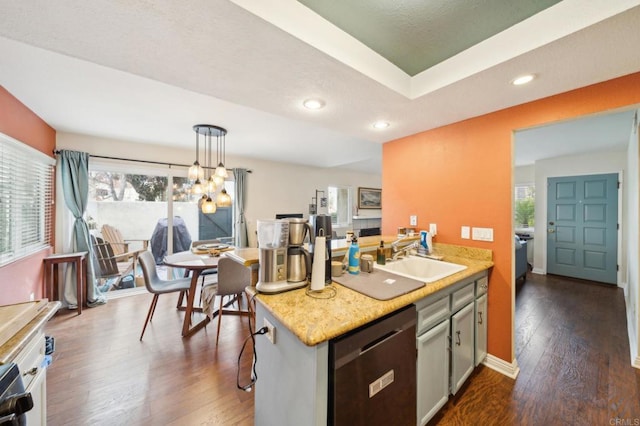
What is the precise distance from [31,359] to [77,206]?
10.4ft

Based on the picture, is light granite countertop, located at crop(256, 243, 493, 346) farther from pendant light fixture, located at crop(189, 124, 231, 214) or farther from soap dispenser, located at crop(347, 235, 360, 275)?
pendant light fixture, located at crop(189, 124, 231, 214)

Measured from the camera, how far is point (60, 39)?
3.77 ft

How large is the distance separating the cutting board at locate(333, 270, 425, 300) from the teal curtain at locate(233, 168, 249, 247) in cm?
335

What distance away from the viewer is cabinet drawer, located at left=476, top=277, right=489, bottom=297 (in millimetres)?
1886

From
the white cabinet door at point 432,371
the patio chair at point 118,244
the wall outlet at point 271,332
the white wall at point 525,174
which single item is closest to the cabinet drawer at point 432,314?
the white cabinet door at point 432,371

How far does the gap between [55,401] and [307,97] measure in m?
2.79

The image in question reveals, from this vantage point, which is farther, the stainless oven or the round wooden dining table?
the round wooden dining table

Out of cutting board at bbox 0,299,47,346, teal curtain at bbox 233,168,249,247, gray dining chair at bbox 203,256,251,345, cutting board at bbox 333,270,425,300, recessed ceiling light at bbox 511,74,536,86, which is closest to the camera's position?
cutting board at bbox 0,299,47,346

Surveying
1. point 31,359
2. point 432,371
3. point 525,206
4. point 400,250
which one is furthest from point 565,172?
point 31,359

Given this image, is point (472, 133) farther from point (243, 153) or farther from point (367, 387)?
point (243, 153)

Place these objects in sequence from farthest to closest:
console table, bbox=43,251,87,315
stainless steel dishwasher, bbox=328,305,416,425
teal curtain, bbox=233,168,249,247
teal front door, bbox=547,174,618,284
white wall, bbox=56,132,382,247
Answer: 1. teal curtain, bbox=233,168,249,247
2. teal front door, bbox=547,174,618,284
3. white wall, bbox=56,132,382,247
4. console table, bbox=43,251,87,315
5. stainless steel dishwasher, bbox=328,305,416,425

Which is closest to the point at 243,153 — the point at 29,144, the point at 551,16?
the point at 29,144

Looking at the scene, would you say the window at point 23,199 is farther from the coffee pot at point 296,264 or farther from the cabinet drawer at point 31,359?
the coffee pot at point 296,264

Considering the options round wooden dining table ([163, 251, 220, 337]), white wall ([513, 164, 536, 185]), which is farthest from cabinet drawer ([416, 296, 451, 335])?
white wall ([513, 164, 536, 185])
